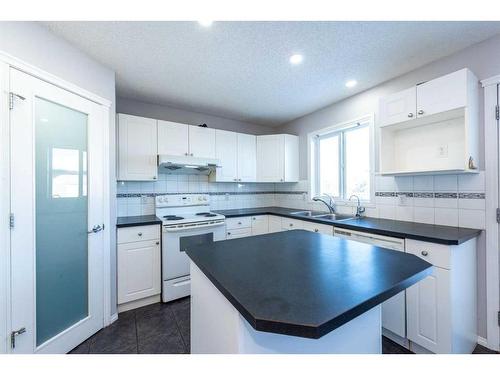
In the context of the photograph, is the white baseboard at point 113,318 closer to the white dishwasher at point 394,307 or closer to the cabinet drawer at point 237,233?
the cabinet drawer at point 237,233

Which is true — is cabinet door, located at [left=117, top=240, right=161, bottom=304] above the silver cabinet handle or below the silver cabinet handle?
below

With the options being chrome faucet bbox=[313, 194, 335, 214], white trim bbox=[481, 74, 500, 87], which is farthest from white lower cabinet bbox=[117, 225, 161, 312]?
white trim bbox=[481, 74, 500, 87]

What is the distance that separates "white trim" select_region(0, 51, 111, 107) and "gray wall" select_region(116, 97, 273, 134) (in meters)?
0.90

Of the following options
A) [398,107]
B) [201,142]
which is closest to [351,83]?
[398,107]

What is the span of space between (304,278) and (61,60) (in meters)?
2.33

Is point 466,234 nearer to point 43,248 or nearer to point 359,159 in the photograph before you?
point 359,159

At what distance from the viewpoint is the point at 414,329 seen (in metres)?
1.66

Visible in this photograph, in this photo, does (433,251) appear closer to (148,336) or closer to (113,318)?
(148,336)

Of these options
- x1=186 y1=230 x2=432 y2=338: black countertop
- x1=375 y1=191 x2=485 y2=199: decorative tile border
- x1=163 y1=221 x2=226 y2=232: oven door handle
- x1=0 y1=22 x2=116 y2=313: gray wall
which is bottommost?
x1=163 y1=221 x2=226 y2=232: oven door handle

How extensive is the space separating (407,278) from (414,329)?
1.26 m

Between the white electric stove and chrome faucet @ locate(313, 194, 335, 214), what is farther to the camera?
chrome faucet @ locate(313, 194, 335, 214)

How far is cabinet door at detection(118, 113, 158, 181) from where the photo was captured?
263 cm

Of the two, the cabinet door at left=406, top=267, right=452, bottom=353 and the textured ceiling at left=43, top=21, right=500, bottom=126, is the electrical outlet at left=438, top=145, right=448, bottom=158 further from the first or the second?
the cabinet door at left=406, top=267, right=452, bottom=353
